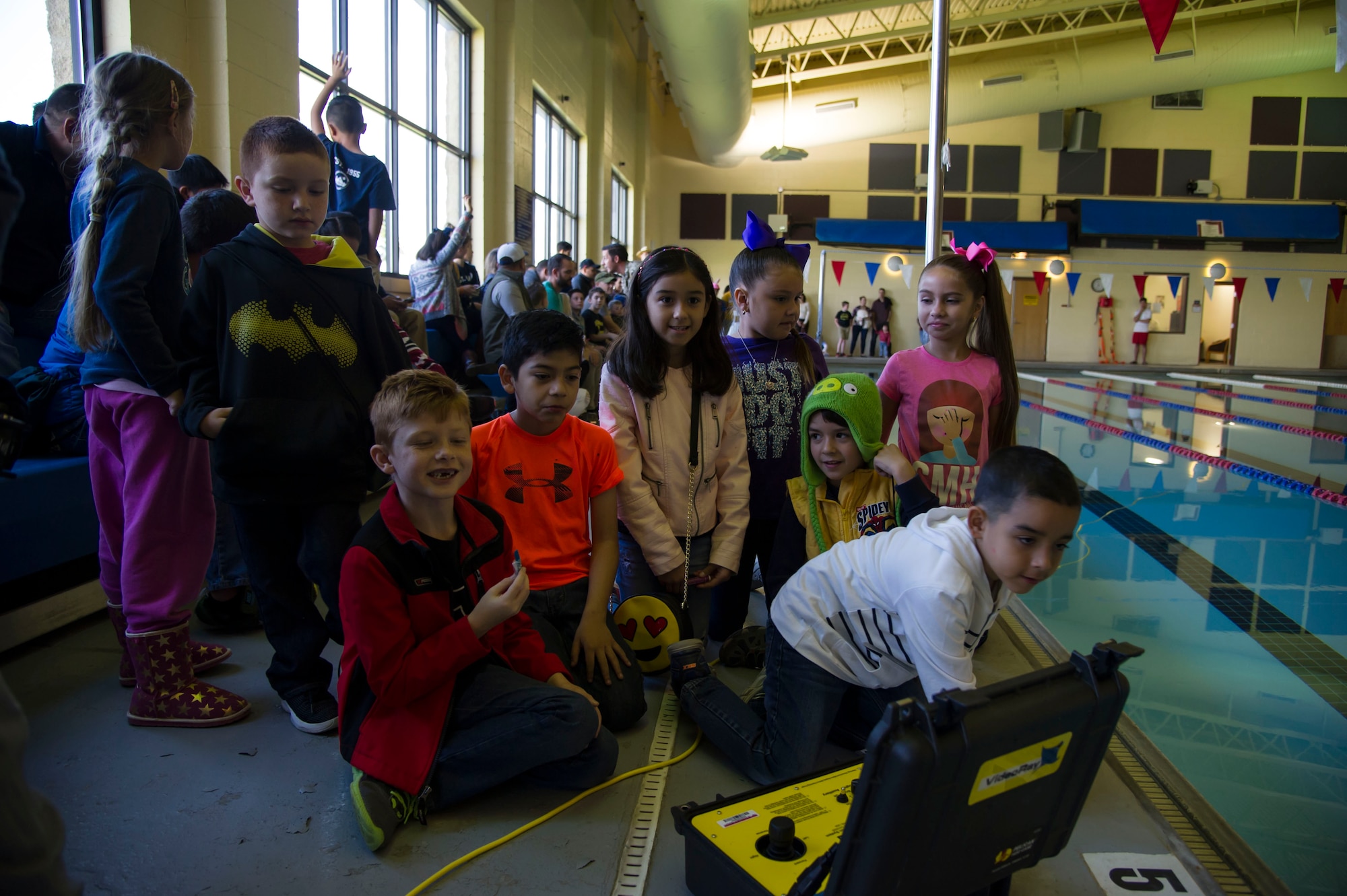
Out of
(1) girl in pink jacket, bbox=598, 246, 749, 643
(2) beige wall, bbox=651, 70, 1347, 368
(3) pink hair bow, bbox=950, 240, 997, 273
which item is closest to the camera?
→ (1) girl in pink jacket, bbox=598, 246, 749, 643

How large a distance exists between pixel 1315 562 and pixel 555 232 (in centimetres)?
1023

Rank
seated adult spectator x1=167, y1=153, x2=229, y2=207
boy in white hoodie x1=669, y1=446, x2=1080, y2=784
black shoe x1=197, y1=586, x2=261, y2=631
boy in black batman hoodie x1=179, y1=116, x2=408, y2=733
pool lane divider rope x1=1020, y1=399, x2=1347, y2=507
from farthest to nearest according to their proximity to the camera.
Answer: pool lane divider rope x1=1020, y1=399, x2=1347, y2=507 → seated adult spectator x1=167, y1=153, x2=229, y2=207 → black shoe x1=197, y1=586, x2=261, y2=631 → boy in black batman hoodie x1=179, y1=116, x2=408, y2=733 → boy in white hoodie x1=669, y1=446, x2=1080, y2=784

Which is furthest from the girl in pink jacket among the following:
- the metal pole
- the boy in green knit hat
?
the metal pole

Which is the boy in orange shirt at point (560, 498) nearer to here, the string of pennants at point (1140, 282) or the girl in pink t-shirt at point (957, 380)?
the girl in pink t-shirt at point (957, 380)

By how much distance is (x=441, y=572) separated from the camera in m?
1.69

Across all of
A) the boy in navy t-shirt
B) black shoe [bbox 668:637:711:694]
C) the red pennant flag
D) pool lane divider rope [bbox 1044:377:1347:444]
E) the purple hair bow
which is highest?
the red pennant flag

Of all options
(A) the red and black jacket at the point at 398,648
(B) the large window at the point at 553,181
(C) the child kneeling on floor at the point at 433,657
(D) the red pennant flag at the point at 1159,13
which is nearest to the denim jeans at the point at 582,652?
(C) the child kneeling on floor at the point at 433,657

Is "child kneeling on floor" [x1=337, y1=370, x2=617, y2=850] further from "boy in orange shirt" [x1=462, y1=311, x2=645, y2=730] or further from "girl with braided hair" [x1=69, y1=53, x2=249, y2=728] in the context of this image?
"girl with braided hair" [x1=69, y1=53, x2=249, y2=728]

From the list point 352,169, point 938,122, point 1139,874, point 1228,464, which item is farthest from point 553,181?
point 1139,874

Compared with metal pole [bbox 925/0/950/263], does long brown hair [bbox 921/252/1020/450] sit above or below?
below

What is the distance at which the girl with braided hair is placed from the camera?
6.17 feet

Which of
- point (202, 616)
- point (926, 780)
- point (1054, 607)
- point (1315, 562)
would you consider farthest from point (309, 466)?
point (1315, 562)

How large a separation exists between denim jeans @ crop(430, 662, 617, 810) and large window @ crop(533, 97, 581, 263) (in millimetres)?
9012

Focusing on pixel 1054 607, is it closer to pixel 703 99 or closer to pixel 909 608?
pixel 909 608
